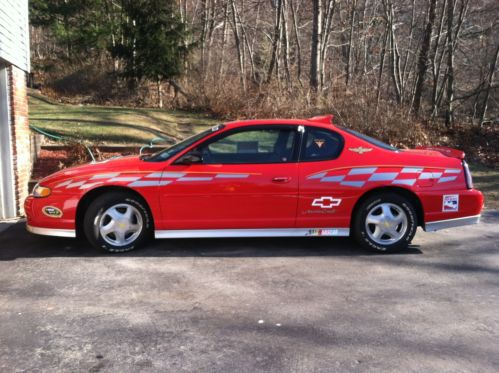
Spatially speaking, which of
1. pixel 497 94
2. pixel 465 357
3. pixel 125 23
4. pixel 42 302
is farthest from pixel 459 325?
pixel 497 94

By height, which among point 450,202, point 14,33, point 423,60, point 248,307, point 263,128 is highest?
point 423,60

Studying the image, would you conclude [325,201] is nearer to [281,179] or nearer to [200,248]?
[281,179]

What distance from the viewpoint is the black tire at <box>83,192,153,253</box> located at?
17.6ft

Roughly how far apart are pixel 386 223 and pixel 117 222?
3.14 meters

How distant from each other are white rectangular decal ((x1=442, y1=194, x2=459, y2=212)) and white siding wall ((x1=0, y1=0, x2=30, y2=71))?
626 cm

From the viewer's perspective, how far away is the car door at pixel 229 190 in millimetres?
5375

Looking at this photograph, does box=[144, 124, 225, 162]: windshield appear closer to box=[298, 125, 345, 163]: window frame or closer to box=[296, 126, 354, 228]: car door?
box=[298, 125, 345, 163]: window frame

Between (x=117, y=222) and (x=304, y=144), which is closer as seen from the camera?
(x=117, y=222)

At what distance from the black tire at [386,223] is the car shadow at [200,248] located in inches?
5.6

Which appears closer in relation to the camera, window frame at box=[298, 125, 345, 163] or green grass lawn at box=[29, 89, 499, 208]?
window frame at box=[298, 125, 345, 163]

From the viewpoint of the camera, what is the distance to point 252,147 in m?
5.57

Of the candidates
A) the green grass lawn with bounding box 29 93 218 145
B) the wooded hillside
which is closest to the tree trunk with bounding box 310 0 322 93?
the wooded hillside

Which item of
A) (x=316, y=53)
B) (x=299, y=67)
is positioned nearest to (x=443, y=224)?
(x=316, y=53)

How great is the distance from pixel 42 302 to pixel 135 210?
1599 mm
